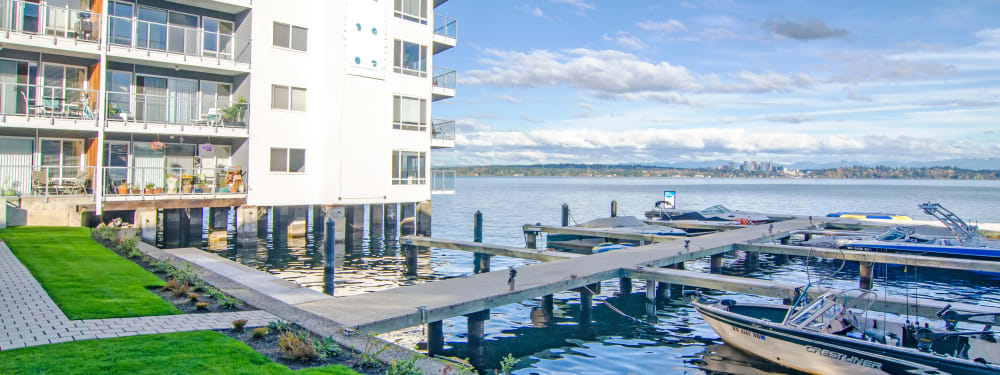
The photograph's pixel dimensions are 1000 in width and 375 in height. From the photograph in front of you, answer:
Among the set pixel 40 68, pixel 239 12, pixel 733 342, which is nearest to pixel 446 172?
pixel 239 12

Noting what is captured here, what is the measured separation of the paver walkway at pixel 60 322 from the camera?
955cm

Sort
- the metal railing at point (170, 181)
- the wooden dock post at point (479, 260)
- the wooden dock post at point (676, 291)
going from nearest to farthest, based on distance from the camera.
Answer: the wooden dock post at point (676, 291) → the wooden dock post at point (479, 260) → the metal railing at point (170, 181)

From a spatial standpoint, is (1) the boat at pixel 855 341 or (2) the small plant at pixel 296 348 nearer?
(2) the small plant at pixel 296 348

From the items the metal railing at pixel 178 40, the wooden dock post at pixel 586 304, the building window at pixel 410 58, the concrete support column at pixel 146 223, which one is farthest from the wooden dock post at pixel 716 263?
the concrete support column at pixel 146 223

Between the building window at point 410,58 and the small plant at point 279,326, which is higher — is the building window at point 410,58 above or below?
above

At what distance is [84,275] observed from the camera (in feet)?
47.3

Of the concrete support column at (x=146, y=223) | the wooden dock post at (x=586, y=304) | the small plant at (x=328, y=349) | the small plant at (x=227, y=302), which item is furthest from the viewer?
the concrete support column at (x=146, y=223)

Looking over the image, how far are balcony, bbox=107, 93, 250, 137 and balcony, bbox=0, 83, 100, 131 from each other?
801 mm

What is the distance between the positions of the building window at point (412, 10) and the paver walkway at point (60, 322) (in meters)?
23.2

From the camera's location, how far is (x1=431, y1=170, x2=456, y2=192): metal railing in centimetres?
3538

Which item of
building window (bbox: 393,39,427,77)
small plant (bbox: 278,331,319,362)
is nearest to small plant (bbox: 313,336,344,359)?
small plant (bbox: 278,331,319,362)

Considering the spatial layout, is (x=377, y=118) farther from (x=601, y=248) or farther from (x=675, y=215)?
(x=675, y=215)

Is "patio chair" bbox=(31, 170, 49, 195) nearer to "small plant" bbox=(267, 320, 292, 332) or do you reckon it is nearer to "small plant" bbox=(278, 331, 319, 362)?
"small plant" bbox=(267, 320, 292, 332)

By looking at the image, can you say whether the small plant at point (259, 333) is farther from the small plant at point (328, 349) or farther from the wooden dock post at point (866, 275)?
the wooden dock post at point (866, 275)
